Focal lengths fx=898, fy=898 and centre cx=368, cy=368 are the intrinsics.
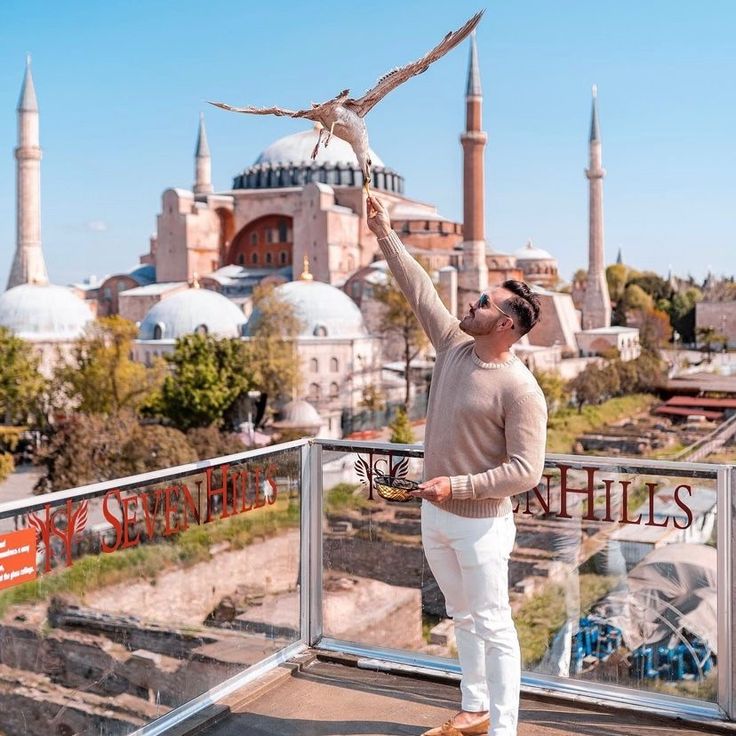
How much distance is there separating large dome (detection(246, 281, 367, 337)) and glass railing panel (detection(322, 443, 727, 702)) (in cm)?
2094

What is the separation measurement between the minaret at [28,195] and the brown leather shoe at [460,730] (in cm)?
2798

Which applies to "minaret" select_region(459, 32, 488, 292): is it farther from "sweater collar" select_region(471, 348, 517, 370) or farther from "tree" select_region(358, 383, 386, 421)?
"sweater collar" select_region(471, 348, 517, 370)

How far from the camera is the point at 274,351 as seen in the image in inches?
821

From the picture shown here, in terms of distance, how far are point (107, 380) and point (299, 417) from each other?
161 inches

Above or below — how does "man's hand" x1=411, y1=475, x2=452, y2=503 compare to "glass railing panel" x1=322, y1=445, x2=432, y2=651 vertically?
above

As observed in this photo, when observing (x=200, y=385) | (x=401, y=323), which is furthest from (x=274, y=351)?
(x=401, y=323)

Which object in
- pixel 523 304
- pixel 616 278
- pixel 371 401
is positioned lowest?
pixel 371 401

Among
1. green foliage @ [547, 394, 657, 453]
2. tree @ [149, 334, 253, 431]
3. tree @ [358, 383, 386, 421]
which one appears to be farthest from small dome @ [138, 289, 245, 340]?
green foliage @ [547, 394, 657, 453]

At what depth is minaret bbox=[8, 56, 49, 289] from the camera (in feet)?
92.6

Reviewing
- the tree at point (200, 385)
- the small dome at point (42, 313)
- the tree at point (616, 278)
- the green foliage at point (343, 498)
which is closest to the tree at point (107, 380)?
the tree at point (200, 385)

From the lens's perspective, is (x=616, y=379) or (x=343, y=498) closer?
(x=343, y=498)

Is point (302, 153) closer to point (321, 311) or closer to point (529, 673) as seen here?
point (321, 311)

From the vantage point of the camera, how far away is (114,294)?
Answer: 34625mm

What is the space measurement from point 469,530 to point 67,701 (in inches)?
40.6
